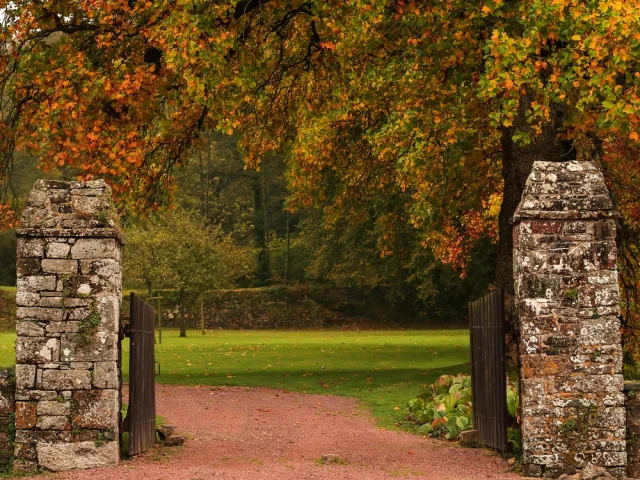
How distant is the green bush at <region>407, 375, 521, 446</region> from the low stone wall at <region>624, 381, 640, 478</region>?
1521 mm

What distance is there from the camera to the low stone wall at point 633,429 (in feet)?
31.8

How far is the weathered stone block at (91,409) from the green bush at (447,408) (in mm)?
4594

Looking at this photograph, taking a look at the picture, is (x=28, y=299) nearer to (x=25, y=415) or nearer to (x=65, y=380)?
(x=65, y=380)

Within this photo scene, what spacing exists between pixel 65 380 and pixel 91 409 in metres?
0.42

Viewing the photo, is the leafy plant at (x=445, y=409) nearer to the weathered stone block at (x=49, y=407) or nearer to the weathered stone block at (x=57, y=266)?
the weathered stone block at (x=49, y=407)

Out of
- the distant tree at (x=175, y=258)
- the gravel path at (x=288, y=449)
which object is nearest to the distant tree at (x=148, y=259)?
the distant tree at (x=175, y=258)

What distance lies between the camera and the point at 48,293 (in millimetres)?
10102

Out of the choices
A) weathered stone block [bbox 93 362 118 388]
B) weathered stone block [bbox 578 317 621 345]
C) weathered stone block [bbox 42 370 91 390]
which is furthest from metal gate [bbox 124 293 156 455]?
weathered stone block [bbox 578 317 621 345]

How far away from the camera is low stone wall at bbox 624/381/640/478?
9.70 metres

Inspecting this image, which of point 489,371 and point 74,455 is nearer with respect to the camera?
point 74,455

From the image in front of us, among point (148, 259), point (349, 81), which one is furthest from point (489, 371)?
point (148, 259)

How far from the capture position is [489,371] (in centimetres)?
1118

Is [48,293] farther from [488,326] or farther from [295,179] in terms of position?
[295,179]

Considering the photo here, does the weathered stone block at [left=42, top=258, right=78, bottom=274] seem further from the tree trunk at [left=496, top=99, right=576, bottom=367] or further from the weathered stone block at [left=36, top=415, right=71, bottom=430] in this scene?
the tree trunk at [left=496, top=99, right=576, bottom=367]
